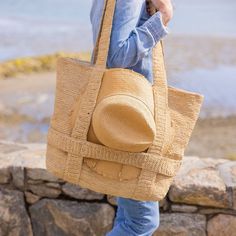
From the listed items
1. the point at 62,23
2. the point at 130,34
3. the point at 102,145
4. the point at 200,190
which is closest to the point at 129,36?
the point at 130,34

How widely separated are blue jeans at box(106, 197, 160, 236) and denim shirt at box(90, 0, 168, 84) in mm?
509

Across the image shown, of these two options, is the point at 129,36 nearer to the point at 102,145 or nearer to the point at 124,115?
the point at 124,115

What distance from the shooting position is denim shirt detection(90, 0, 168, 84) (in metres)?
2.30

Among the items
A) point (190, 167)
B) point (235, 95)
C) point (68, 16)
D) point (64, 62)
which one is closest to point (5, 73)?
point (235, 95)

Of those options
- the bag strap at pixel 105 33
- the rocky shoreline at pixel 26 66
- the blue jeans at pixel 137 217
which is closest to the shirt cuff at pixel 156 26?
the bag strap at pixel 105 33

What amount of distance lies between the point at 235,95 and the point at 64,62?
7.47m

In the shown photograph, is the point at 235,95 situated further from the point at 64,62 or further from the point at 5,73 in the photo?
the point at 64,62

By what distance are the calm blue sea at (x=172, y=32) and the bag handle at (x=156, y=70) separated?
6113 mm

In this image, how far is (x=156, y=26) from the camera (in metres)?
2.34

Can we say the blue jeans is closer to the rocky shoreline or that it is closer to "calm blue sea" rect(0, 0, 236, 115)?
"calm blue sea" rect(0, 0, 236, 115)

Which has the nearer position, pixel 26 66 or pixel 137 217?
pixel 137 217

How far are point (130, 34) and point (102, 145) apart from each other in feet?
1.28

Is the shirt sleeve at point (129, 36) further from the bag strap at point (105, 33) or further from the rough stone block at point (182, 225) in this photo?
the rough stone block at point (182, 225)

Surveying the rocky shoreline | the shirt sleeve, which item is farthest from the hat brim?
the rocky shoreline
